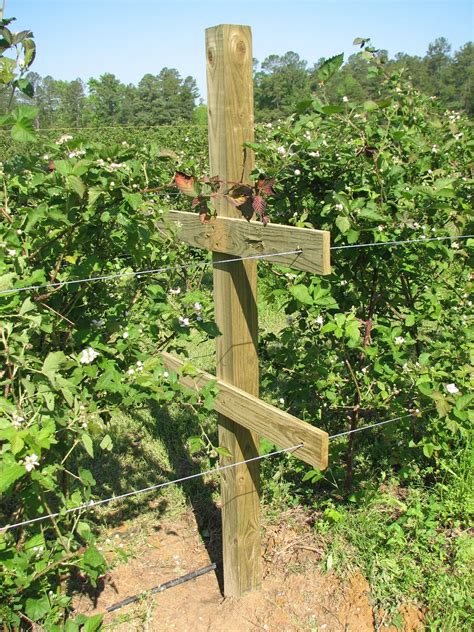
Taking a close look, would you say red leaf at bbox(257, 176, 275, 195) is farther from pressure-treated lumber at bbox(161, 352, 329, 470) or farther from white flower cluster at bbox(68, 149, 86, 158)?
pressure-treated lumber at bbox(161, 352, 329, 470)

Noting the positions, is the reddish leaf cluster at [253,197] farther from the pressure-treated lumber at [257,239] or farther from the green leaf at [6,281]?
the green leaf at [6,281]

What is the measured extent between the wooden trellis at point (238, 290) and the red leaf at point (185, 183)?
0.19m

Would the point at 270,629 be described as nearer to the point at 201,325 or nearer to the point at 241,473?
the point at 241,473

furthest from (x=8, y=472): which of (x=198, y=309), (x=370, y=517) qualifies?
(x=370, y=517)

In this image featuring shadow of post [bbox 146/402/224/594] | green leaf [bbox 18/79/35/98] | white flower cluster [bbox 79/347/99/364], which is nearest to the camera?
green leaf [bbox 18/79/35/98]

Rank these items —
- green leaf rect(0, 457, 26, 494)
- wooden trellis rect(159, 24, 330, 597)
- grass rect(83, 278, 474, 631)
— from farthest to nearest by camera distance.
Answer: grass rect(83, 278, 474, 631), wooden trellis rect(159, 24, 330, 597), green leaf rect(0, 457, 26, 494)

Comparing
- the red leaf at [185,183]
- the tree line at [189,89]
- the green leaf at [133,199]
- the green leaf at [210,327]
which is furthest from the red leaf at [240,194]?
the tree line at [189,89]

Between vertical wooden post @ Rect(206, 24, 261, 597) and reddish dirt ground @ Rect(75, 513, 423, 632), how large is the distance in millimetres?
102

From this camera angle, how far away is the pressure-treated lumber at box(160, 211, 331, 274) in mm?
1620

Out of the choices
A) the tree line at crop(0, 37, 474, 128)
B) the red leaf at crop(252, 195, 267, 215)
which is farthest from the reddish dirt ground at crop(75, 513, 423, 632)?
the tree line at crop(0, 37, 474, 128)

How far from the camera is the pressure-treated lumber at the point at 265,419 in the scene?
179cm

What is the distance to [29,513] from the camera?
1.74m

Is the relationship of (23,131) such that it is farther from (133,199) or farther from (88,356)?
(88,356)

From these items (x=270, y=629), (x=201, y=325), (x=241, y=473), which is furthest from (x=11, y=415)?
(x=270, y=629)
